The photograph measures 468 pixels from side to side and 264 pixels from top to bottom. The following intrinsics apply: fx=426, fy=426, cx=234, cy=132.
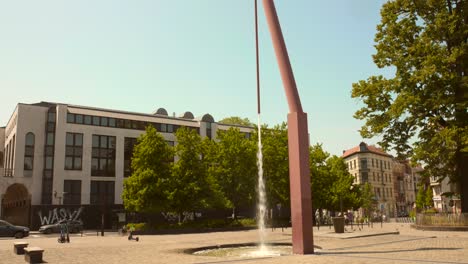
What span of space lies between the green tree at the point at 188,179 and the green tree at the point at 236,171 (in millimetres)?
2432

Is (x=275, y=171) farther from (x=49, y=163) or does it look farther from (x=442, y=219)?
(x=49, y=163)

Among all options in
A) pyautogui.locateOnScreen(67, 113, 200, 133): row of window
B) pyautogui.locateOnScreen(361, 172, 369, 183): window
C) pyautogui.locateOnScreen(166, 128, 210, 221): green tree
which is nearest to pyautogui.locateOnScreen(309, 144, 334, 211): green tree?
pyautogui.locateOnScreen(166, 128, 210, 221): green tree

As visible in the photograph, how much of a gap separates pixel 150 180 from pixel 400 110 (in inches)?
954

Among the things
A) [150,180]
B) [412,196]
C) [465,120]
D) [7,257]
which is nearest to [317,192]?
[150,180]

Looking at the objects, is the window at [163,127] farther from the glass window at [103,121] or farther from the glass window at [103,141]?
the glass window at [103,141]

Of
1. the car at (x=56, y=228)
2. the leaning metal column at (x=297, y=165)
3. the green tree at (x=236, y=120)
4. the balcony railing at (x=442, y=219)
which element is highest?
the green tree at (x=236, y=120)

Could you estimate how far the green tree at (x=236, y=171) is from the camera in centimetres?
4725

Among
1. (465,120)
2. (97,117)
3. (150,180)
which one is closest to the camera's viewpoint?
(465,120)

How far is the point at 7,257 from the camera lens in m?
18.7

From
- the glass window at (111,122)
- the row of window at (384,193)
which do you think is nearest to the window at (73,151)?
the glass window at (111,122)

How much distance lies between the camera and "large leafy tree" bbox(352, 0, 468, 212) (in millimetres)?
28641

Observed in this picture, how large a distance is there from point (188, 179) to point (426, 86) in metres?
24.5

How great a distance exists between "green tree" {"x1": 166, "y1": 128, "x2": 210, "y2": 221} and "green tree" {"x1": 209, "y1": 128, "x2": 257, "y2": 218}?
95.8 inches

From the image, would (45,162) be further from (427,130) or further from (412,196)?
(412,196)
